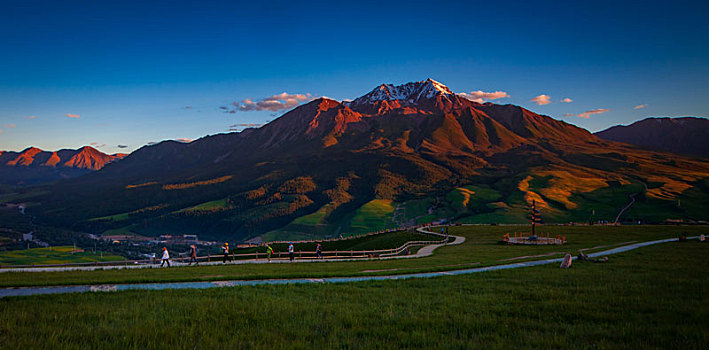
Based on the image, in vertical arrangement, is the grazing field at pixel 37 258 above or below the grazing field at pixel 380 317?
below

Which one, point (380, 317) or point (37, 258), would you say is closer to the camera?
point (380, 317)

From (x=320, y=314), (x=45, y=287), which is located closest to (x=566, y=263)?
(x=320, y=314)

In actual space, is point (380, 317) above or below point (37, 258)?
above

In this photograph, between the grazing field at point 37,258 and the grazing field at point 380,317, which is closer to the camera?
the grazing field at point 380,317

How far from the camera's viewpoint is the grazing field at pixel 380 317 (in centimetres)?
962

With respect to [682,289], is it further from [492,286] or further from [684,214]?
[684,214]

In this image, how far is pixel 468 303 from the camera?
1395 centimetres

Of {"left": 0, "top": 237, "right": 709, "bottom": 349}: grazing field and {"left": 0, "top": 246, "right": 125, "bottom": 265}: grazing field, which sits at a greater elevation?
{"left": 0, "top": 237, "right": 709, "bottom": 349}: grazing field

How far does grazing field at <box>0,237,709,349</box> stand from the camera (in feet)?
31.6

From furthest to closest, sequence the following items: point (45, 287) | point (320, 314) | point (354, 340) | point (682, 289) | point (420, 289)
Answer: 1. point (45, 287)
2. point (420, 289)
3. point (682, 289)
4. point (320, 314)
5. point (354, 340)

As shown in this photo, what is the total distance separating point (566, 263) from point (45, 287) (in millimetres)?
27489

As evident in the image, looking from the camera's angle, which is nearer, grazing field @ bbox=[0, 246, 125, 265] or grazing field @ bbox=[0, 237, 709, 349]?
grazing field @ bbox=[0, 237, 709, 349]

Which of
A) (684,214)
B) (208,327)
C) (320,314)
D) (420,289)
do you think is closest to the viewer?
(208,327)

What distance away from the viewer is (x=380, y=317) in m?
12.1
